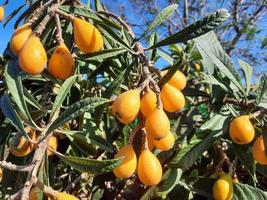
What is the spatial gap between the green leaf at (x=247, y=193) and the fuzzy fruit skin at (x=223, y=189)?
0.12 ft

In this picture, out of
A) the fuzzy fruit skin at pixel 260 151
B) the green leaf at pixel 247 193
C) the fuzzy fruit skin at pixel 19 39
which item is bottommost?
the green leaf at pixel 247 193

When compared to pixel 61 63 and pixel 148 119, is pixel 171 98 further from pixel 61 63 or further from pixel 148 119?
pixel 61 63

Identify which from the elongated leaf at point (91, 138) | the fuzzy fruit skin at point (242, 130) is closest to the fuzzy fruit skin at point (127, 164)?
the elongated leaf at point (91, 138)

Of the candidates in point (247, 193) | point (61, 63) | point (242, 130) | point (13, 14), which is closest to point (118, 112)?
point (61, 63)

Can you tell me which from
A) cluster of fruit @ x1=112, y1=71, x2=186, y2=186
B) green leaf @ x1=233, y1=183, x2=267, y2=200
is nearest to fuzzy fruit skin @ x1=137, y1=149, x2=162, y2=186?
cluster of fruit @ x1=112, y1=71, x2=186, y2=186

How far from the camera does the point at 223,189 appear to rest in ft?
2.98

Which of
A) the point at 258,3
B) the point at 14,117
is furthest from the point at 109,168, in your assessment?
the point at 258,3

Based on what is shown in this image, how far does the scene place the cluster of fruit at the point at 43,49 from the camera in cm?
65

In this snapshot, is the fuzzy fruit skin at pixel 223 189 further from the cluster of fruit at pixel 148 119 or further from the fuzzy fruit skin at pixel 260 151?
the cluster of fruit at pixel 148 119

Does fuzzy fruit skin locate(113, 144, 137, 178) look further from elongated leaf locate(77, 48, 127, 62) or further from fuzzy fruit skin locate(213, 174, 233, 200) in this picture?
fuzzy fruit skin locate(213, 174, 233, 200)

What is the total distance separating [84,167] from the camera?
2.20 feet

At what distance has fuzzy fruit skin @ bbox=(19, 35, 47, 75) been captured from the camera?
64 cm

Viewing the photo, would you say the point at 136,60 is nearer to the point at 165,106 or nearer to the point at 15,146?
the point at 165,106

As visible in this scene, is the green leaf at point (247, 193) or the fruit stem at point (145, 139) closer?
the fruit stem at point (145, 139)
